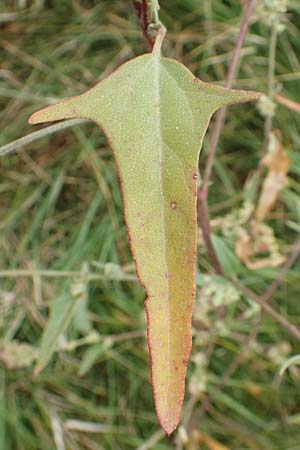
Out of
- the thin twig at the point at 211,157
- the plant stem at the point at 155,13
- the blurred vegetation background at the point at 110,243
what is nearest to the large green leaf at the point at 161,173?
the plant stem at the point at 155,13

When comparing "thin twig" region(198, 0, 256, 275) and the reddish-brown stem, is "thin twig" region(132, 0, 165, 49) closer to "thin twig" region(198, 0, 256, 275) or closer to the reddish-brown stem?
the reddish-brown stem

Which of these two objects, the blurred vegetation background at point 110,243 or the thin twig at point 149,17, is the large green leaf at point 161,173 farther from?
the blurred vegetation background at point 110,243

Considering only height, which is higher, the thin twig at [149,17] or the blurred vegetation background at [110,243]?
the thin twig at [149,17]

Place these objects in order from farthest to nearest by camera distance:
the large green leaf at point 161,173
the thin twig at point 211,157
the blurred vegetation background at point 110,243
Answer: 1. the blurred vegetation background at point 110,243
2. the thin twig at point 211,157
3. the large green leaf at point 161,173

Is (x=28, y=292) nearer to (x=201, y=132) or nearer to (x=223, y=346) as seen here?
(x=223, y=346)

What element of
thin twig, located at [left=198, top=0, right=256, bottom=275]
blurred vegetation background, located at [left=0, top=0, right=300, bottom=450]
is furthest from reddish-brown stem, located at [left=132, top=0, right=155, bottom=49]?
blurred vegetation background, located at [left=0, top=0, right=300, bottom=450]

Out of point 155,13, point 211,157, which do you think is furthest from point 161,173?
point 211,157

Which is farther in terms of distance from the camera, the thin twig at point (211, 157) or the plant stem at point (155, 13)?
the thin twig at point (211, 157)
